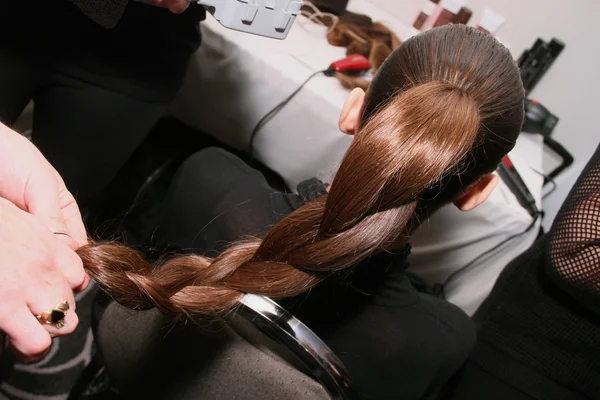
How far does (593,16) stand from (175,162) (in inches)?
46.9

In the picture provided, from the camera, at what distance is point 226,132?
1071 millimetres

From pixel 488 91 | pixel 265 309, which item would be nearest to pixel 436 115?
pixel 488 91

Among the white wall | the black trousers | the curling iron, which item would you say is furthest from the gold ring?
the white wall

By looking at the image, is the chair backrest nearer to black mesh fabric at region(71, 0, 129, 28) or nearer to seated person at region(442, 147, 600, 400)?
black mesh fabric at region(71, 0, 129, 28)

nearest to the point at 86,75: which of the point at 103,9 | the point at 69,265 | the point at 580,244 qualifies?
the point at 103,9

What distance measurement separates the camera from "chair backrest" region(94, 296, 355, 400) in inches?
14.6

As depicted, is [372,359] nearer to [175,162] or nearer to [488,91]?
[488,91]

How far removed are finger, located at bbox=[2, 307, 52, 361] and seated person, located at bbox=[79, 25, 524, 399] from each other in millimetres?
61

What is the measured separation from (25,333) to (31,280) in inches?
1.5

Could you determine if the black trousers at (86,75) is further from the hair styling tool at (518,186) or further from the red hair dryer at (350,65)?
the hair styling tool at (518,186)

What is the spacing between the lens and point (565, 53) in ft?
4.05

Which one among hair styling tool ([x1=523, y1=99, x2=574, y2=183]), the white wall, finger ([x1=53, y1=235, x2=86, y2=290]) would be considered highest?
the white wall

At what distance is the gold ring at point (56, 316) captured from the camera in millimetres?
328

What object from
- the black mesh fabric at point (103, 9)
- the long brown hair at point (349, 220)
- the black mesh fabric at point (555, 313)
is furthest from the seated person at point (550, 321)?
the black mesh fabric at point (103, 9)
